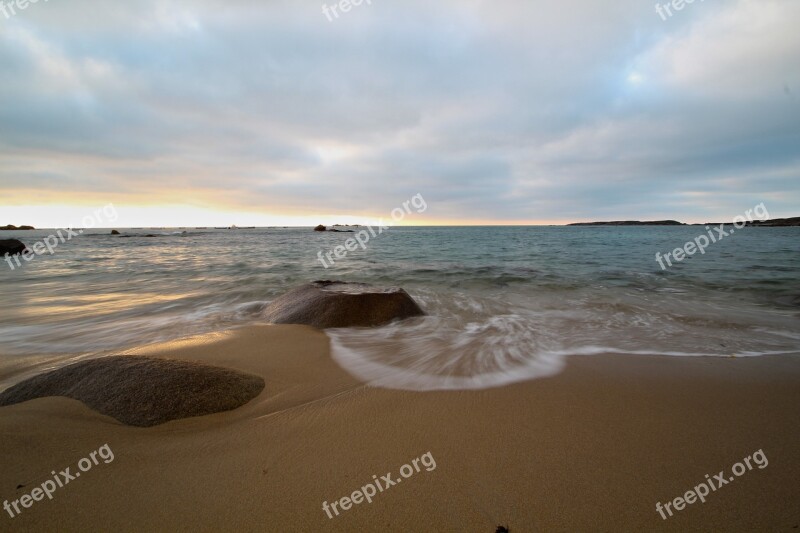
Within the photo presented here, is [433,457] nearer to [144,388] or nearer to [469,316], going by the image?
[144,388]

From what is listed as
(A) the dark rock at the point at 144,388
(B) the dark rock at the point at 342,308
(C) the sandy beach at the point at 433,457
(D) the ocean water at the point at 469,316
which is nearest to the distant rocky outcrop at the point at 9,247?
(D) the ocean water at the point at 469,316

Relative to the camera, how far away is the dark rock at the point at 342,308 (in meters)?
5.88

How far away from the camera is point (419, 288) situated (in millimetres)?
10445

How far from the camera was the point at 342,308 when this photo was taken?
236 inches

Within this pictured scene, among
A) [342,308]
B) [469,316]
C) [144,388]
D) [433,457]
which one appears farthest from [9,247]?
[433,457]

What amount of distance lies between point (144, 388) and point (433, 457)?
2.42 metres

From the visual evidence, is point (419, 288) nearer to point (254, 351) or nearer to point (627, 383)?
point (254, 351)

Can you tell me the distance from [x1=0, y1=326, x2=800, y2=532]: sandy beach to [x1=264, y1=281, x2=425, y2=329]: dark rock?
2.48 m

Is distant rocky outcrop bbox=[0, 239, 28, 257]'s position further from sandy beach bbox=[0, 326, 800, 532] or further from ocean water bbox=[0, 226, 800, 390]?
sandy beach bbox=[0, 326, 800, 532]

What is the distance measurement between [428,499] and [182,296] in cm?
941

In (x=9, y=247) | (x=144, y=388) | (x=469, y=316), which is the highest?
(x=9, y=247)

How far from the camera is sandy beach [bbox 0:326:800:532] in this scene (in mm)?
1766

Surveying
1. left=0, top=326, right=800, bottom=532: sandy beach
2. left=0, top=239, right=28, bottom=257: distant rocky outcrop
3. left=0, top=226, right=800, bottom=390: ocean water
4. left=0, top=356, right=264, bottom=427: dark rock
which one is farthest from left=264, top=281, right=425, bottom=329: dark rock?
left=0, top=239, right=28, bottom=257: distant rocky outcrop

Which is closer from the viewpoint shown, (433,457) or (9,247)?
(433,457)
